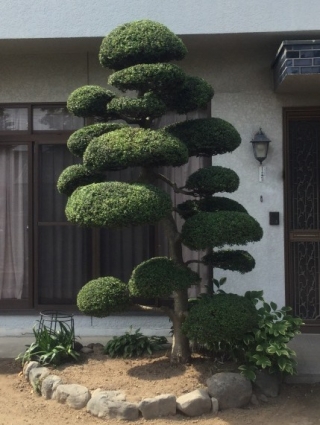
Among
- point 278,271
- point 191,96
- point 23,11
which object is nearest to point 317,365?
point 278,271

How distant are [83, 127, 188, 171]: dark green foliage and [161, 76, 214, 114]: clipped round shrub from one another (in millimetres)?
526

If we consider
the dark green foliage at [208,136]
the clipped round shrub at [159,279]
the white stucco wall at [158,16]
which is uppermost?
the white stucco wall at [158,16]

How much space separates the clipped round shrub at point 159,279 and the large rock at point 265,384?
0.98 metres

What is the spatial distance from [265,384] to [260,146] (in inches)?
117

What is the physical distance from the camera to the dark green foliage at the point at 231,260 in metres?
5.82

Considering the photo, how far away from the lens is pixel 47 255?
7816 millimetres

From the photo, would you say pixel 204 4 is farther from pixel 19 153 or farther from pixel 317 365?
pixel 317 365

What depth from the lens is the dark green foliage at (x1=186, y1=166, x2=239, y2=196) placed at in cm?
565

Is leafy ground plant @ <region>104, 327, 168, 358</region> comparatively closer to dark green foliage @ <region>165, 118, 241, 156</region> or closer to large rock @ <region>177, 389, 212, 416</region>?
large rock @ <region>177, 389, 212, 416</region>

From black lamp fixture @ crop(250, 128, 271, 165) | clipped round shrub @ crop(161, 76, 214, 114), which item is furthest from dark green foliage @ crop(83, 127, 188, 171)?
black lamp fixture @ crop(250, 128, 271, 165)

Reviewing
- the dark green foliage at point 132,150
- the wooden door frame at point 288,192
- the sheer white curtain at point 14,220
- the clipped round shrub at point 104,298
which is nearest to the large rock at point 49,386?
the clipped round shrub at point 104,298

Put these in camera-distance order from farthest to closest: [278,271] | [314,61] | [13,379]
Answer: [278,271] < [314,61] < [13,379]

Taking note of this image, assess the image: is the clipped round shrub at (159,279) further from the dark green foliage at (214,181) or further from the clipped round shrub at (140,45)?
the clipped round shrub at (140,45)

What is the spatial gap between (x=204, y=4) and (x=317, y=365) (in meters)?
3.93
